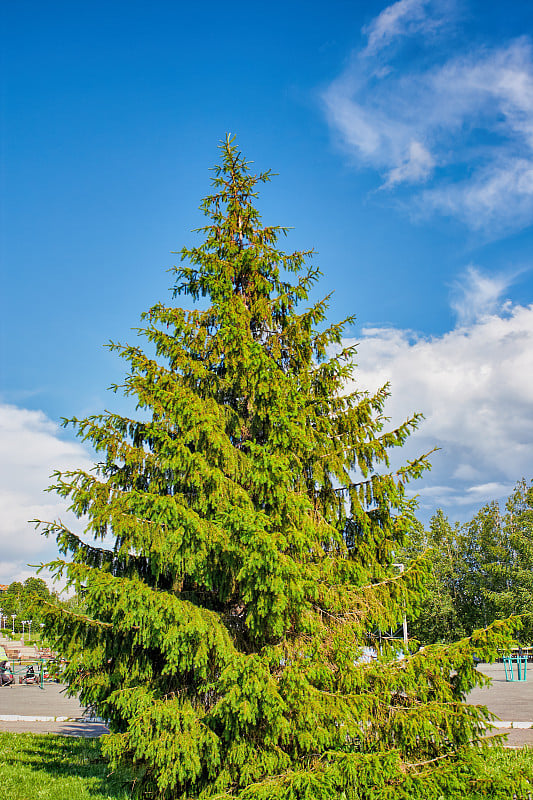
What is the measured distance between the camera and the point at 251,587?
743 cm

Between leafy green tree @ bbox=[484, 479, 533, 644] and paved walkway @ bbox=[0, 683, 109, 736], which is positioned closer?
paved walkway @ bbox=[0, 683, 109, 736]

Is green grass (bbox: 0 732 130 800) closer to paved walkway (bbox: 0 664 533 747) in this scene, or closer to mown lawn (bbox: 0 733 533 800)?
mown lawn (bbox: 0 733 533 800)

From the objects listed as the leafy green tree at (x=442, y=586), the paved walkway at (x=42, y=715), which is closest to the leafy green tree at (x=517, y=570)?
the leafy green tree at (x=442, y=586)

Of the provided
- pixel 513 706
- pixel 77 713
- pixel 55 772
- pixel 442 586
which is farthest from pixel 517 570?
pixel 55 772

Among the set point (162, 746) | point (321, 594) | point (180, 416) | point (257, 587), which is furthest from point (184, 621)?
point (180, 416)

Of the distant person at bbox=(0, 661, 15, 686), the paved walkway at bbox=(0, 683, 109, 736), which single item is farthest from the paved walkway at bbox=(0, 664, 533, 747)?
the distant person at bbox=(0, 661, 15, 686)

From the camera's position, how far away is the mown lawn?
7.36 m

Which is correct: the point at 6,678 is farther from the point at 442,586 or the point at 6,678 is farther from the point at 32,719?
the point at 442,586

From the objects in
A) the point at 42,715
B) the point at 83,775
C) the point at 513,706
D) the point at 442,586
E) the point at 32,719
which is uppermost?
the point at 442,586

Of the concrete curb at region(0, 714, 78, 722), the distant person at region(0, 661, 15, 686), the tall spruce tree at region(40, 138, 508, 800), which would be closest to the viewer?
the tall spruce tree at region(40, 138, 508, 800)

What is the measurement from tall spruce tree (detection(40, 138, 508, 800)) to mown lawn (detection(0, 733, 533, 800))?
1.49 feet

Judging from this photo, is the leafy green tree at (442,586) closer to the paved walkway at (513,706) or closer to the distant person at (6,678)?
the paved walkway at (513,706)

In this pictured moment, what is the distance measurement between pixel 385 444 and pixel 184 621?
4.13 meters

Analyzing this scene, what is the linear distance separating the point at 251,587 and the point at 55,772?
609 centimetres
